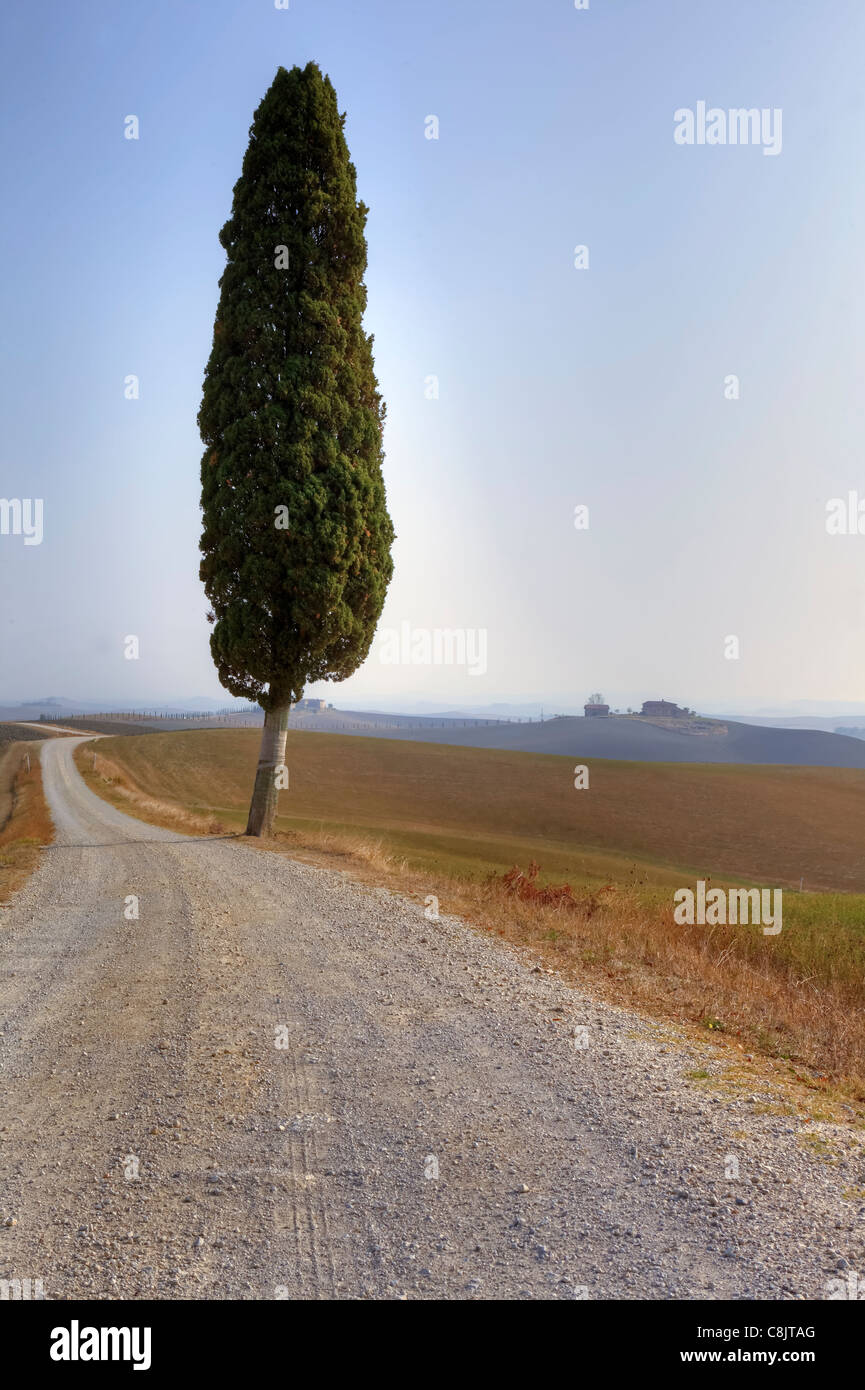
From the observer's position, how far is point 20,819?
33.6 m

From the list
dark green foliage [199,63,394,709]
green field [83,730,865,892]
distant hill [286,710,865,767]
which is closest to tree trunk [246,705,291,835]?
dark green foliage [199,63,394,709]

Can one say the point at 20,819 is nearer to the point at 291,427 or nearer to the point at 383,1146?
the point at 291,427

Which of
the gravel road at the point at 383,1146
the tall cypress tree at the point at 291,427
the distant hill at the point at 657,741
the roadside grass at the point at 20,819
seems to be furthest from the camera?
the distant hill at the point at 657,741

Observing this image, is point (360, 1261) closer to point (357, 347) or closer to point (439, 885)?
point (439, 885)

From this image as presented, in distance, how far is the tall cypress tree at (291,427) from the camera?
2108 centimetres

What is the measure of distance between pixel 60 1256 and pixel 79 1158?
3.82 ft

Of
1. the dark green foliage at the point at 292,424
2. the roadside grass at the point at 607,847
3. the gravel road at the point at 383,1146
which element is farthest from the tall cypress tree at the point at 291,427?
the gravel road at the point at 383,1146

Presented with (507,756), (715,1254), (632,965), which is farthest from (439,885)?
(507,756)

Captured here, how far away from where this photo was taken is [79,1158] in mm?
5219

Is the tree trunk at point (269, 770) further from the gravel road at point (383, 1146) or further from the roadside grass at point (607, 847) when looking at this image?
the gravel road at point (383, 1146)

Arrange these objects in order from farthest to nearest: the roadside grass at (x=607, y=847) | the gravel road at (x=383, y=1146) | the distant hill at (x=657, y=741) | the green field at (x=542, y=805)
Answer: the distant hill at (x=657, y=741) < the green field at (x=542, y=805) < the roadside grass at (x=607, y=847) < the gravel road at (x=383, y=1146)

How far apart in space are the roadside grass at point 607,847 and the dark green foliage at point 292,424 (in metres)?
5.86

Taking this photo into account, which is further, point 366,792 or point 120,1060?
point 366,792
